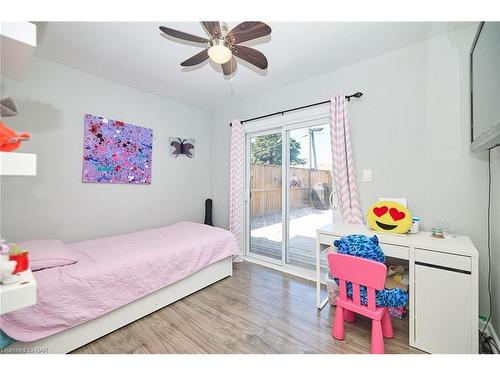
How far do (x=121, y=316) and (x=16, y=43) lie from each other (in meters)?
1.88

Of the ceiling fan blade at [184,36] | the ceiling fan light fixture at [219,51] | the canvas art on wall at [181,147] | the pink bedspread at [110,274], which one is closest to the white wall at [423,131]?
the ceiling fan light fixture at [219,51]

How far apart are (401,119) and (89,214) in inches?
139

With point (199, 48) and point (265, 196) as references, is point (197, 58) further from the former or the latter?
point (265, 196)

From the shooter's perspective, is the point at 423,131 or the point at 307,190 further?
the point at 307,190

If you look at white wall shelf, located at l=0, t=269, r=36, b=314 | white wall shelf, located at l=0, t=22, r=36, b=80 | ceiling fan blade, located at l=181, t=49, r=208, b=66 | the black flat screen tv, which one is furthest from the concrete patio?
white wall shelf, located at l=0, t=22, r=36, b=80

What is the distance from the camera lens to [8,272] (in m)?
0.74

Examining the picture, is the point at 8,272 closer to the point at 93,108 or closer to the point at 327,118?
the point at 93,108

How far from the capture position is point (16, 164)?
724mm

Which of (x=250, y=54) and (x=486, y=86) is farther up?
(x=250, y=54)

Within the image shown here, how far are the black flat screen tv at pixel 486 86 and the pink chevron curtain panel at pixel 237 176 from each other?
8.12 ft

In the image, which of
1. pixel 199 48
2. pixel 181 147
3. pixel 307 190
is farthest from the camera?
pixel 181 147

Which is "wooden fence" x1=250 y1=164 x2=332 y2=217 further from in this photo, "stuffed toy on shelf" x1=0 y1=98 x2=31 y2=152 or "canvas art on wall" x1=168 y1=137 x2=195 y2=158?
"stuffed toy on shelf" x1=0 y1=98 x2=31 y2=152

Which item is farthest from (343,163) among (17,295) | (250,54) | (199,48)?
(17,295)
